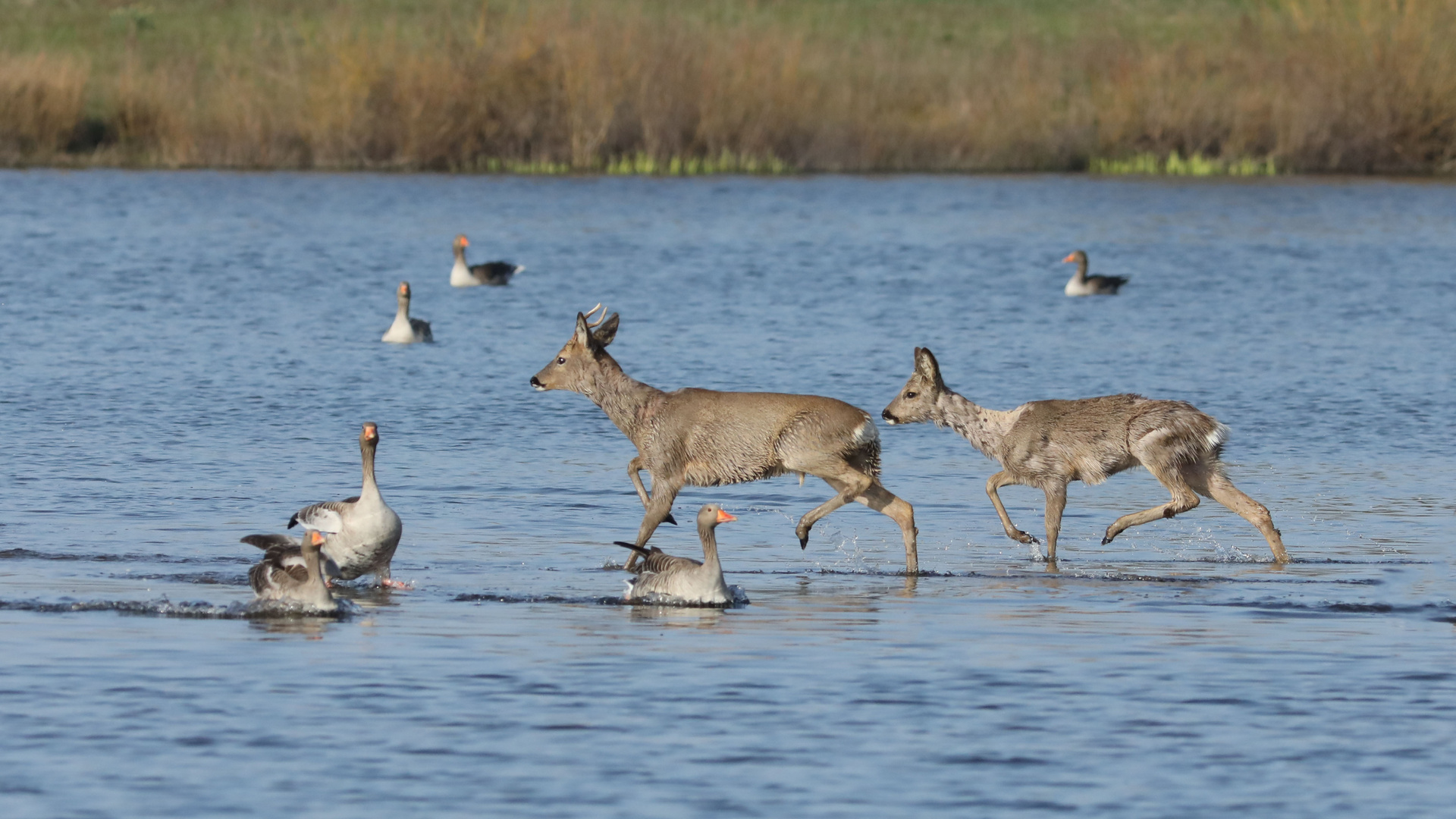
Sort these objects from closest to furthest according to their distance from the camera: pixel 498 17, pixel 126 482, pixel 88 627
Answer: pixel 88 627 < pixel 126 482 < pixel 498 17

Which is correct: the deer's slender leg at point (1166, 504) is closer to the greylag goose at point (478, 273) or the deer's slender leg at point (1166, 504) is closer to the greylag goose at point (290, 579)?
the greylag goose at point (290, 579)

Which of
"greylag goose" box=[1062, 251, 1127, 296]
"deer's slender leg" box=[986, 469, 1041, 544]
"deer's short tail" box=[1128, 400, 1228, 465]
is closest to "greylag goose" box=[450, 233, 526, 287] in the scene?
"greylag goose" box=[1062, 251, 1127, 296]

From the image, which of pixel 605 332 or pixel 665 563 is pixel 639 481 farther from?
pixel 665 563

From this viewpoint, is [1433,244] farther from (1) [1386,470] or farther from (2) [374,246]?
(1) [1386,470]

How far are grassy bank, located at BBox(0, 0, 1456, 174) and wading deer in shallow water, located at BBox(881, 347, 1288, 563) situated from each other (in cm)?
3228

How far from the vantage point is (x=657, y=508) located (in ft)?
45.1

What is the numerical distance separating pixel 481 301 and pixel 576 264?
4.24m

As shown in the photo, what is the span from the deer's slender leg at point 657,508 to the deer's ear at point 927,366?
2.12 metres

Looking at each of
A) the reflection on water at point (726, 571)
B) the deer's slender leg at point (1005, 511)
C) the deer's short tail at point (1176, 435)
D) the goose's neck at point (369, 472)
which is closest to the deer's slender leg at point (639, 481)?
the reflection on water at point (726, 571)

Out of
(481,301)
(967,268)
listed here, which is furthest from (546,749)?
(967,268)

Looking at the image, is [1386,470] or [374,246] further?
[374,246]

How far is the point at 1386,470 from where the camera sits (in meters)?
17.8

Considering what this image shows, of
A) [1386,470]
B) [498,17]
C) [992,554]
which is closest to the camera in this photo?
[992,554]

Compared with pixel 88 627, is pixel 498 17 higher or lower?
higher
